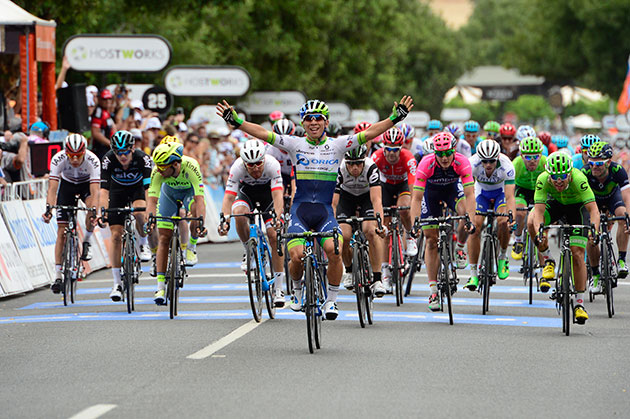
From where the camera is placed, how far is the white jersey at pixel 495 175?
16.1 m

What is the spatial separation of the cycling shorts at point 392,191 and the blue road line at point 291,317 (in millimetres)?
2545

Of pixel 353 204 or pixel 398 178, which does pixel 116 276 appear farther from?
pixel 398 178

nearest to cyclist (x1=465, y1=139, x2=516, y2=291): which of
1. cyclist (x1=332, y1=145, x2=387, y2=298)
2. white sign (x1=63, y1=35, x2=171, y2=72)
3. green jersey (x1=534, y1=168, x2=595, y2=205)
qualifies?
cyclist (x1=332, y1=145, x2=387, y2=298)

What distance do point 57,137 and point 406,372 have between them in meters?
13.0

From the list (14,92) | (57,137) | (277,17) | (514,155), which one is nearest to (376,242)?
(514,155)

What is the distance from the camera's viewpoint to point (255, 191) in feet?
48.3

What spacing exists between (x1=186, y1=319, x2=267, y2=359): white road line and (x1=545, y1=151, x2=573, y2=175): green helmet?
331 cm

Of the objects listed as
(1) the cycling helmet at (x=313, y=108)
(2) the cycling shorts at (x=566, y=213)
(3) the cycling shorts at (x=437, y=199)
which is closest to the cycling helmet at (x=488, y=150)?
(3) the cycling shorts at (x=437, y=199)

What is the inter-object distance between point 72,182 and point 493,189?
5.16m

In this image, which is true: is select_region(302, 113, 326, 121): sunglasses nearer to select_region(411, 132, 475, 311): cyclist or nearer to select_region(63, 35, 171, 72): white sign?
select_region(411, 132, 475, 311): cyclist

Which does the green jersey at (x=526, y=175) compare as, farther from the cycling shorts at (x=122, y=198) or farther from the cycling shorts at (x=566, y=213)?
the cycling shorts at (x=122, y=198)

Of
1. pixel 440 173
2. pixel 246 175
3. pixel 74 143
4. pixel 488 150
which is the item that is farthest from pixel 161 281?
pixel 488 150

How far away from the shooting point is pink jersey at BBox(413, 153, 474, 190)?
14.7 m

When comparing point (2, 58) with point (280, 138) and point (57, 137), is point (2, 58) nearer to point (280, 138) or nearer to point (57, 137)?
point (57, 137)
